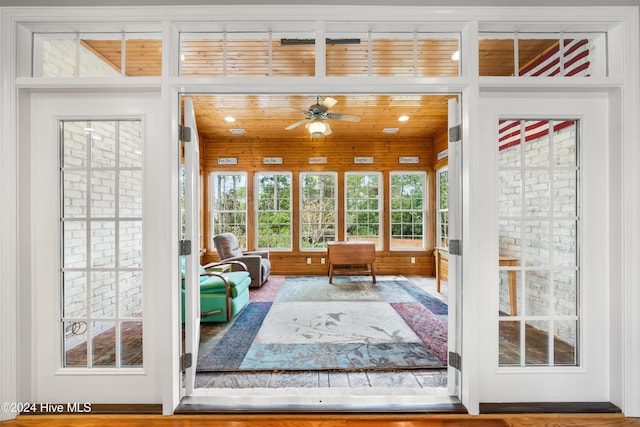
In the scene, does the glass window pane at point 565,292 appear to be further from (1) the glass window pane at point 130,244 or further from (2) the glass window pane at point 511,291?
(1) the glass window pane at point 130,244

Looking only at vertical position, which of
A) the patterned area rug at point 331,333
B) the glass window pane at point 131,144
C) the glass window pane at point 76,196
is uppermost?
the glass window pane at point 131,144

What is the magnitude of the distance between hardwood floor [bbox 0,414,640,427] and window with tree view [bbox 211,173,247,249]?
481 centimetres

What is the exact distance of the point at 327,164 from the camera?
6.29 meters

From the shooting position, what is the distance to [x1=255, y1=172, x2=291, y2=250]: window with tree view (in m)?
6.39

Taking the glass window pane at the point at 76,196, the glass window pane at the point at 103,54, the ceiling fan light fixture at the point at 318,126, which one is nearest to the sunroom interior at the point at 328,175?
the ceiling fan light fixture at the point at 318,126

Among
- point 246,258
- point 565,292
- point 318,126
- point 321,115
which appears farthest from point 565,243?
point 246,258

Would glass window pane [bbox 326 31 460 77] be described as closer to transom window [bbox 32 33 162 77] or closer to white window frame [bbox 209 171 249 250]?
transom window [bbox 32 33 162 77]

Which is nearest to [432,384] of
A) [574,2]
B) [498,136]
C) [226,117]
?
A: [498,136]

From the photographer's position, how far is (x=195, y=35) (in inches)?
70.2

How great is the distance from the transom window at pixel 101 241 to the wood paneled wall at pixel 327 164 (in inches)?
179

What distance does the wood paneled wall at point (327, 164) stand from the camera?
628 cm

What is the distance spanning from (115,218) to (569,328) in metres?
2.76

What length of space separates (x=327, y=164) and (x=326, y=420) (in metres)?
5.15

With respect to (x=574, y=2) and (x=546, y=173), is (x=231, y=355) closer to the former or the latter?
(x=546, y=173)
